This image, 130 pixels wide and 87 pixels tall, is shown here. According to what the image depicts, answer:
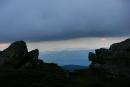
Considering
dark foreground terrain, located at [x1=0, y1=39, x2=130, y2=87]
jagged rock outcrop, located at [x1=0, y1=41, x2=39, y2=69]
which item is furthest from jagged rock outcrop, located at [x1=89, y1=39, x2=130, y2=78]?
jagged rock outcrop, located at [x1=0, y1=41, x2=39, y2=69]

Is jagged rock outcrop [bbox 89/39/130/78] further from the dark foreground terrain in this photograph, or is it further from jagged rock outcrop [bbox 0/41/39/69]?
jagged rock outcrop [bbox 0/41/39/69]

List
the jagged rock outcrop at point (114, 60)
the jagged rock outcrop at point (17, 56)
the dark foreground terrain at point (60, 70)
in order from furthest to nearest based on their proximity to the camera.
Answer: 1. the jagged rock outcrop at point (114, 60)
2. the jagged rock outcrop at point (17, 56)
3. the dark foreground terrain at point (60, 70)

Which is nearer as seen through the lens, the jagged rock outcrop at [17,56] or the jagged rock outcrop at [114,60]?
the jagged rock outcrop at [17,56]

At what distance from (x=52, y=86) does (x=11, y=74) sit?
41.3 ft

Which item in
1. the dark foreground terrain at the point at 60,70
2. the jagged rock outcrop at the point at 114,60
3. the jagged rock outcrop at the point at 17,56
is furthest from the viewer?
the jagged rock outcrop at the point at 114,60

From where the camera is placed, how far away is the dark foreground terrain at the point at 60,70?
84562 millimetres

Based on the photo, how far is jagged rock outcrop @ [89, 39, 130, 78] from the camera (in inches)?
4232

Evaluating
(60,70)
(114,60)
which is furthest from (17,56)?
(114,60)

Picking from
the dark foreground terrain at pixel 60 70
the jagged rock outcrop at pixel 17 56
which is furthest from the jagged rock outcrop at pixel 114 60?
the jagged rock outcrop at pixel 17 56

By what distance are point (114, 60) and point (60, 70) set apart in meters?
20.1

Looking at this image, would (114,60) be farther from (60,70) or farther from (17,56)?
(17,56)

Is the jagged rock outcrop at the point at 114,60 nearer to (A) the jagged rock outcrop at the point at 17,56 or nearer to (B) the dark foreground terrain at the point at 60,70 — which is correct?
(B) the dark foreground terrain at the point at 60,70

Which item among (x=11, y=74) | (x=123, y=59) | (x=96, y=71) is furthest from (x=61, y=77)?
(x=123, y=59)

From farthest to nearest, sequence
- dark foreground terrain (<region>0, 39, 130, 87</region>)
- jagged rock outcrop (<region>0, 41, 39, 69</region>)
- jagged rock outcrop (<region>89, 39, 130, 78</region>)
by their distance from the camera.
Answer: jagged rock outcrop (<region>89, 39, 130, 78</region>) < jagged rock outcrop (<region>0, 41, 39, 69</region>) < dark foreground terrain (<region>0, 39, 130, 87</region>)
